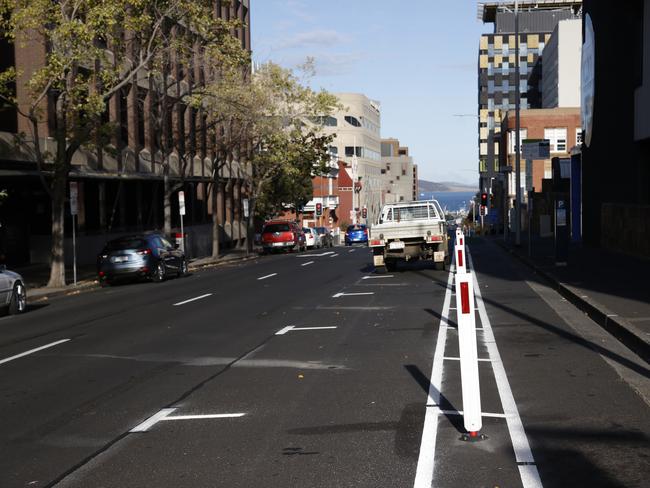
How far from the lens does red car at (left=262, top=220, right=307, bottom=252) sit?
54.8 m

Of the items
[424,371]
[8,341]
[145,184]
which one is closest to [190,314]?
[8,341]

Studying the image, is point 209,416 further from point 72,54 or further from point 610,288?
point 72,54

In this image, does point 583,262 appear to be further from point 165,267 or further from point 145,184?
point 145,184

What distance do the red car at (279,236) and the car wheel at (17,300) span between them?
34149 mm

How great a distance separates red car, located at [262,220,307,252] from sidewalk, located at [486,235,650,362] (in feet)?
74.6

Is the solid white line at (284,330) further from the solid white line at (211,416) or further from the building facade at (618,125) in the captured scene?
the building facade at (618,125)

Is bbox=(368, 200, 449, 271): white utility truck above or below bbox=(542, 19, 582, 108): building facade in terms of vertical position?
below

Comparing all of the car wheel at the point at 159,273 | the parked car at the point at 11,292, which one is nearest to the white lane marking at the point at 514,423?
the parked car at the point at 11,292

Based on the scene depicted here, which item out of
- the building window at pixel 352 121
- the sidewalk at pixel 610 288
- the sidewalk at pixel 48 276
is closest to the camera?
the sidewalk at pixel 610 288

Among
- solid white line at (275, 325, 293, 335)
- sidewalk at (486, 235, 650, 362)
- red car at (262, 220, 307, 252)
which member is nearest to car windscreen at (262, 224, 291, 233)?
red car at (262, 220, 307, 252)

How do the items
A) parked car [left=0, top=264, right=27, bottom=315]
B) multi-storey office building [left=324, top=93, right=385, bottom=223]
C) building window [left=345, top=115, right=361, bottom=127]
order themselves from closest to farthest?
parked car [left=0, top=264, right=27, bottom=315], multi-storey office building [left=324, top=93, right=385, bottom=223], building window [left=345, top=115, right=361, bottom=127]

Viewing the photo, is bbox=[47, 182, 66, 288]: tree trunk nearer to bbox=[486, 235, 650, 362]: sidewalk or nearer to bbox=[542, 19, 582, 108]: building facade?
bbox=[486, 235, 650, 362]: sidewalk

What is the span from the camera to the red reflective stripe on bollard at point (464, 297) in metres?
7.23

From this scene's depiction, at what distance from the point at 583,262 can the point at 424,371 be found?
1934 cm
